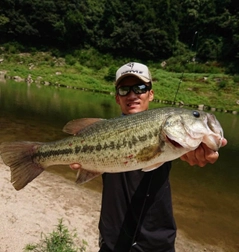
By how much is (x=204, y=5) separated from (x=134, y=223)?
75.4 meters

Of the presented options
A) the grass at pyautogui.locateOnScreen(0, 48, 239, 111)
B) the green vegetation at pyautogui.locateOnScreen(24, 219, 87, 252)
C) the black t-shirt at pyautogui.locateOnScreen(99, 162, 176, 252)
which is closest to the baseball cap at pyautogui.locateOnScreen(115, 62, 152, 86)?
the black t-shirt at pyautogui.locateOnScreen(99, 162, 176, 252)

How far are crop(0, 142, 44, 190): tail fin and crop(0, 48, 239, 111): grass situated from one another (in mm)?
33523

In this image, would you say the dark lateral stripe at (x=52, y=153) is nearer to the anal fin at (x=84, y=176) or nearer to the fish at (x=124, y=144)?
the fish at (x=124, y=144)

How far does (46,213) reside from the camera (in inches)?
267

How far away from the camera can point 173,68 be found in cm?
5278

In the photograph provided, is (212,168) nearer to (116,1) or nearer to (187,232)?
(187,232)

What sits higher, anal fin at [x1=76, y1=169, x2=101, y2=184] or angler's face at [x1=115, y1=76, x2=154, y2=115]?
angler's face at [x1=115, y1=76, x2=154, y2=115]

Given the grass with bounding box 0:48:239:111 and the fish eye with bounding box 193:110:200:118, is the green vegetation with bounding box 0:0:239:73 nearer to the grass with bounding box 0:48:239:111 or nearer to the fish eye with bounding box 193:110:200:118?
the grass with bounding box 0:48:239:111

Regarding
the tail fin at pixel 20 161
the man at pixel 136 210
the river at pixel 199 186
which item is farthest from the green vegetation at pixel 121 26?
the man at pixel 136 210

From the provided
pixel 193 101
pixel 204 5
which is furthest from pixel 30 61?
pixel 204 5

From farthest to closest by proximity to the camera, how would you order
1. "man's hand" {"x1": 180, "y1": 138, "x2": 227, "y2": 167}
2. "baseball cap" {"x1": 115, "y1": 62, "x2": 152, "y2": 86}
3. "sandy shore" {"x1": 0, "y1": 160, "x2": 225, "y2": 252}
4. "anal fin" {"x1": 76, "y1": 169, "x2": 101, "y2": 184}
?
"sandy shore" {"x1": 0, "y1": 160, "x2": 225, "y2": 252}
"baseball cap" {"x1": 115, "y1": 62, "x2": 152, "y2": 86}
"anal fin" {"x1": 76, "y1": 169, "x2": 101, "y2": 184}
"man's hand" {"x1": 180, "y1": 138, "x2": 227, "y2": 167}

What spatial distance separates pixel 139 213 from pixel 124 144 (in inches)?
34.2

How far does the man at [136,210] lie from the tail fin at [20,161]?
0.49m

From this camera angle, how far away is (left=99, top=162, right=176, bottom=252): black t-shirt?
9.72 ft
